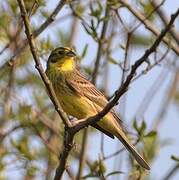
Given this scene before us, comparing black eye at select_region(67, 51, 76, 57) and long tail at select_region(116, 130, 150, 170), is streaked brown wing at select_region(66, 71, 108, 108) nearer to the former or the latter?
black eye at select_region(67, 51, 76, 57)

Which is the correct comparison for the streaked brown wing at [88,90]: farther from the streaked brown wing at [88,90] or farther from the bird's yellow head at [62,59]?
the bird's yellow head at [62,59]

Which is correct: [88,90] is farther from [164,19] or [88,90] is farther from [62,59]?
[164,19]

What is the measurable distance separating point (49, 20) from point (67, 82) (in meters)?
0.98

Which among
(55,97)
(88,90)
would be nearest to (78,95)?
(88,90)

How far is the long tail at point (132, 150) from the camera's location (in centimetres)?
598

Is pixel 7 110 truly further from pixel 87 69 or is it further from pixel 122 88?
pixel 122 88

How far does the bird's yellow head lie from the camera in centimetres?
692

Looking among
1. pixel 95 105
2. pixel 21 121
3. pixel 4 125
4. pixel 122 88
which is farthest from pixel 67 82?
pixel 122 88

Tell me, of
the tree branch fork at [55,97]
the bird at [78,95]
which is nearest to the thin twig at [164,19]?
the bird at [78,95]

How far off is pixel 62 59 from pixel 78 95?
572 mm

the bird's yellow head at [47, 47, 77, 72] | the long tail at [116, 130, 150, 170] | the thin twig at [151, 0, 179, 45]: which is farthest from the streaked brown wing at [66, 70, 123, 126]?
the thin twig at [151, 0, 179, 45]

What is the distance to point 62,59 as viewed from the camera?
279 inches

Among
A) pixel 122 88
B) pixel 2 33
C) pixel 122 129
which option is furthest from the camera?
pixel 2 33

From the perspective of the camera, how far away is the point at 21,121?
289 inches
